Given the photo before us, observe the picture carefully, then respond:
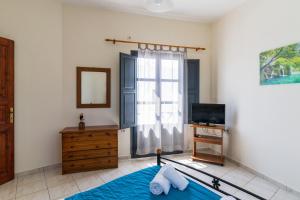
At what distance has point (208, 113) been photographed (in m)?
3.84

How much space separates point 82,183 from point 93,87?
169 centimetres

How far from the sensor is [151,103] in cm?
404

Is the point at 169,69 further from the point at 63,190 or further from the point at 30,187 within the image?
the point at 30,187

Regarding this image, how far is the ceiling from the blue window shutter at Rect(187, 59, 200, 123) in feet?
3.12

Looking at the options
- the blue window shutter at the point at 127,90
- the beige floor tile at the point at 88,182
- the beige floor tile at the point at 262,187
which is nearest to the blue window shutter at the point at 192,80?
the blue window shutter at the point at 127,90

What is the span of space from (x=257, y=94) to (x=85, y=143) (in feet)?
9.86

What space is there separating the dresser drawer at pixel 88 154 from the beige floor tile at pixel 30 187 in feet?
1.59

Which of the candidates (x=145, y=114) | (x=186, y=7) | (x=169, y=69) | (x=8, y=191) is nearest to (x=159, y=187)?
(x=8, y=191)

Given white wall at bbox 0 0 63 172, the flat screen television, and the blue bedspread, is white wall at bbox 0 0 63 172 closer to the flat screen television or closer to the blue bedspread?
the blue bedspread

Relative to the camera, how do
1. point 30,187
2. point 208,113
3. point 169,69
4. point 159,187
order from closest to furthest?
point 159,187 < point 30,187 < point 208,113 < point 169,69

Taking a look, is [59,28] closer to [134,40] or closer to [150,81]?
[134,40]

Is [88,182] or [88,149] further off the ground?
[88,149]

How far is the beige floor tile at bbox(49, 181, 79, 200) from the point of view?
2.56 m

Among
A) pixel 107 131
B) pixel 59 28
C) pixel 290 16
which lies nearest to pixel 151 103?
pixel 107 131
